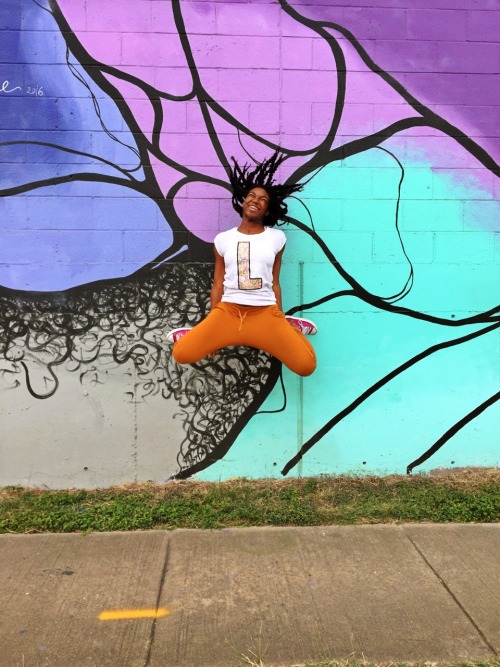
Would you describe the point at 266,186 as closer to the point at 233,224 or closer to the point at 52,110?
the point at 233,224

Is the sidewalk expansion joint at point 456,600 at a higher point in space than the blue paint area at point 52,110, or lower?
lower

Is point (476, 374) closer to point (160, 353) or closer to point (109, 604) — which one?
point (160, 353)

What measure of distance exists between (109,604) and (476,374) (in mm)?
2924

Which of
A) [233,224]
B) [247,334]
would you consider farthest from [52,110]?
[247,334]

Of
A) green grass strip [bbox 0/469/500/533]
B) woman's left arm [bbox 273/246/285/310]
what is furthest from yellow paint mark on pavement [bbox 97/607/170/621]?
woman's left arm [bbox 273/246/285/310]

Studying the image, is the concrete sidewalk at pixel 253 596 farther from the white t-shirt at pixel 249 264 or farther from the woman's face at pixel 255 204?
the woman's face at pixel 255 204

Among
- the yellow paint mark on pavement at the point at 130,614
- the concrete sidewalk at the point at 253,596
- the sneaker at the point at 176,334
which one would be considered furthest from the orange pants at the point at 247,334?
the yellow paint mark on pavement at the point at 130,614

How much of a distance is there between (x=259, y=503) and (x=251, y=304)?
1.33 meters

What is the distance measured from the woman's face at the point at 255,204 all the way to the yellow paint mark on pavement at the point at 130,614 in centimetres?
232

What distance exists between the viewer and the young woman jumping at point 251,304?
→ 367cm

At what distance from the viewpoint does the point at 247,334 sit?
12.1 feet

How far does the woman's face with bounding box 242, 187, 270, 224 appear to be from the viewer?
12.1 ft

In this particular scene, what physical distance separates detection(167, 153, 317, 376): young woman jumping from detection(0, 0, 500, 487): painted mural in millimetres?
291

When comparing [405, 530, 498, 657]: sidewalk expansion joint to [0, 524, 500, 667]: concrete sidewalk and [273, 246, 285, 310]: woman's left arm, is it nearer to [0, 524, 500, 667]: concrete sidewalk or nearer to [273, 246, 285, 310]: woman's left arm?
[0, 524, 500, 667]: concrete sidewalk
